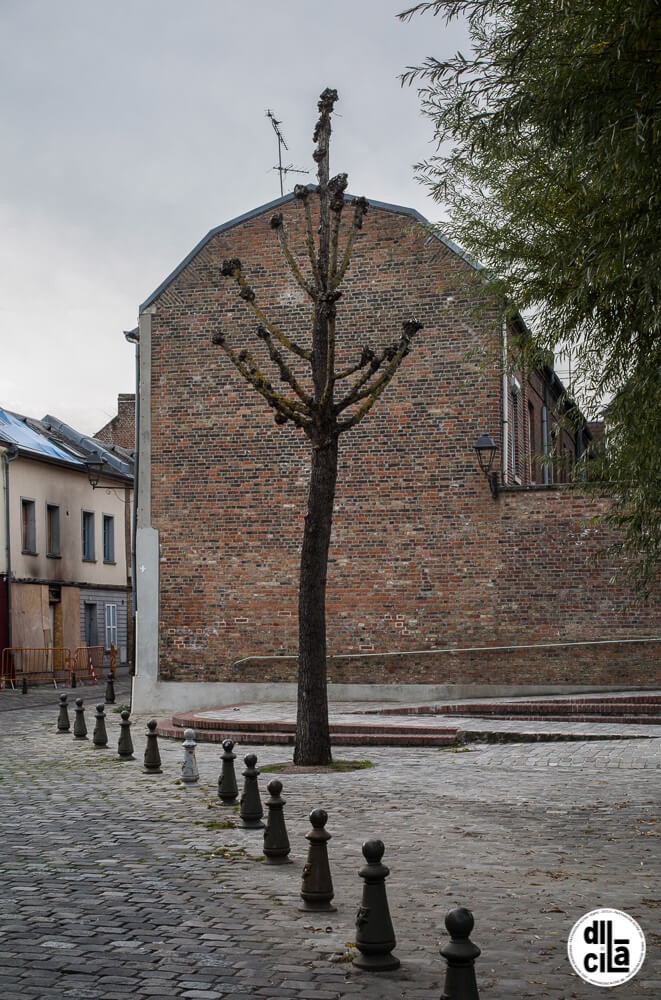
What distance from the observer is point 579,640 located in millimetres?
21312

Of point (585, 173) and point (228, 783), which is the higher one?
point (585, 173)

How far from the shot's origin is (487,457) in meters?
21.7

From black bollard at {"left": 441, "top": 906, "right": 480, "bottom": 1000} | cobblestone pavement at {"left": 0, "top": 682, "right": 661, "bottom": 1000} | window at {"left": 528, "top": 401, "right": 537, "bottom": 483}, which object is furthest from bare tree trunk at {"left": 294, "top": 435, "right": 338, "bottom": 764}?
window at {"left": 528, "top": 401, "right": 537, "bottom": 483}

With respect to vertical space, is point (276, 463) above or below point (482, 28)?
below

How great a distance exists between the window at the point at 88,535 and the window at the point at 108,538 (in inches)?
45.6

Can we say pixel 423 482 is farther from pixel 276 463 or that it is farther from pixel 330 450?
pixel 330 450

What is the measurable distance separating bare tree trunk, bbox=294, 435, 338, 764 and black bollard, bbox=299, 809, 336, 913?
22.5ft

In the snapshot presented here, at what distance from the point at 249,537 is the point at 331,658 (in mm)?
2916

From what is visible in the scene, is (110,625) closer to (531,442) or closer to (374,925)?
(531,442)

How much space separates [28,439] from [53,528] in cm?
330

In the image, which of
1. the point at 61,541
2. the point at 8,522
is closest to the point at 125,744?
the point at 8,522

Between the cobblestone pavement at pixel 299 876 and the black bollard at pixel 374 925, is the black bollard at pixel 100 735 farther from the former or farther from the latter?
the black bollard at pixel 374 925

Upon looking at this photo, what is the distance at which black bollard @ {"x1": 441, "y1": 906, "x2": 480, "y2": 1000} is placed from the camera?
4957mm

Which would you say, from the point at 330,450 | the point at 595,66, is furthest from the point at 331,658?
the point at 595,66
